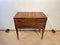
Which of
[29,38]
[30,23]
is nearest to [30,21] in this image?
[30,23]

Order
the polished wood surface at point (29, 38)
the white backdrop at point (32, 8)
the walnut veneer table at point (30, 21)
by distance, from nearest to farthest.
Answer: the walnut veneer table at point (30, 21) < the polished wood surface at point (29, 38) < the white backdrop at point (32, 8)

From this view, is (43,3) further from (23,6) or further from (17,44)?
(17,44)

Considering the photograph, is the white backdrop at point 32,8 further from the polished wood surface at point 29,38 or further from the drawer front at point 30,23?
the drawer front at point 30,23

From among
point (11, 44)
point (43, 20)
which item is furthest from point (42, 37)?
point (11, 44)

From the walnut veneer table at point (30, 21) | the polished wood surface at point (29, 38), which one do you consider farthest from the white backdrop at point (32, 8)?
the walnut veneer table at point (30, 21)

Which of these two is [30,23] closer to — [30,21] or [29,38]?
[30,21]

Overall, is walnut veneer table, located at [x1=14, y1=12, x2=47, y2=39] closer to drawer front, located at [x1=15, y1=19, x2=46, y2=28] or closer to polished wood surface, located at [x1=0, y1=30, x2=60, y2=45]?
drawer front, located at [x1=15, y1=19, x2=46, y2=28]

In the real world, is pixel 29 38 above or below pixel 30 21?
below

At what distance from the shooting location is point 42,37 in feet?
7.23

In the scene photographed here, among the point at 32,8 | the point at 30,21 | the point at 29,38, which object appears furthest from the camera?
the point at 32,8

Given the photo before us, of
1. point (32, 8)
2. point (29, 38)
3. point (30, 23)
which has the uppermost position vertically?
point (32, 8)

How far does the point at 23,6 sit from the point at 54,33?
116 centimetres

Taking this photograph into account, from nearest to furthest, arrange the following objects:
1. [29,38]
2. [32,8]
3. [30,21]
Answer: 1. [30,21]
2. [29,38]
3. [32,8]

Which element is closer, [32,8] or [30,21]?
[30,21]
